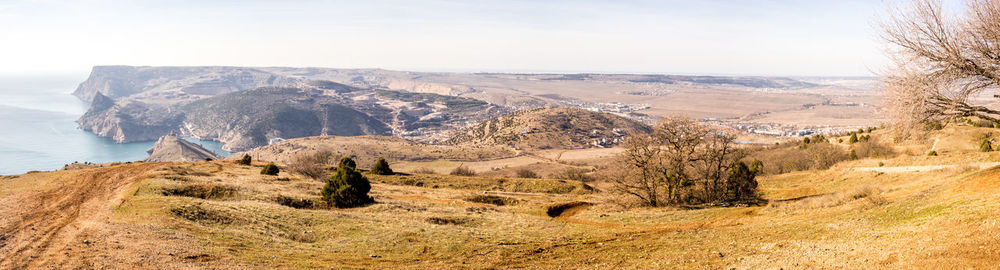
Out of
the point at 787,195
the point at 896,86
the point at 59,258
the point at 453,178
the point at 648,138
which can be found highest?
the point at 896,86

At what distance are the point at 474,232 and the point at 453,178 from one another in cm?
3867

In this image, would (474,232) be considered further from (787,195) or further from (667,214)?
(787,195)

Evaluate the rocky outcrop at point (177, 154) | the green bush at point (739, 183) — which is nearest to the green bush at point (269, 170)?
the green bush at point (739, 183)

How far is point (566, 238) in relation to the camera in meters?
23.5

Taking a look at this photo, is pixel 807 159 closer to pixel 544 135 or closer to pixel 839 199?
pixel 839 199

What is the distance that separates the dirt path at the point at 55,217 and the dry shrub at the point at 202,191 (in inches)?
118

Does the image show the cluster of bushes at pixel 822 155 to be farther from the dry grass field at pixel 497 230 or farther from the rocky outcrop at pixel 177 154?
the rocky outcrop at pixel 177 154

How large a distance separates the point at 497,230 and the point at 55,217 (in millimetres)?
22500

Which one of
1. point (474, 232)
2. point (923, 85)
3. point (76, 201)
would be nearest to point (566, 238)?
point (474, 232)

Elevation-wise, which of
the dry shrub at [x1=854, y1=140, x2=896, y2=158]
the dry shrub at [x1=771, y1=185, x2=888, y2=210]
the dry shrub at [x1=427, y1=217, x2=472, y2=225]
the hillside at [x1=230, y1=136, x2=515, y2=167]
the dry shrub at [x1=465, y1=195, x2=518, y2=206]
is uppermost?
the dry shrub at [x1=771, y1=185, x2=888, y2=210]

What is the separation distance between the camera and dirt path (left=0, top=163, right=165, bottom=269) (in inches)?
703

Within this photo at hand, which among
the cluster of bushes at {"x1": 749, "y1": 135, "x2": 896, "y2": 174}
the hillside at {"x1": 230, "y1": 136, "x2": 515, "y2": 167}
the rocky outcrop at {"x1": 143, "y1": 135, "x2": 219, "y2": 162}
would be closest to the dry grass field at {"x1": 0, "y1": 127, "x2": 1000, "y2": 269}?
the cluster of bushes at {"x1": 749, "y1": 135, "x2": 896, "y2": 174}

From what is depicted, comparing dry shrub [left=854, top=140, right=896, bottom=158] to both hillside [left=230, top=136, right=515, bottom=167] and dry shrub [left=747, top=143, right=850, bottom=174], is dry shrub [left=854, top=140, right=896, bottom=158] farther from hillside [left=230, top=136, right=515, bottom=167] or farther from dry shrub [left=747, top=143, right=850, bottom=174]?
hillside [left=230, top=136, right=515, bottom=167]

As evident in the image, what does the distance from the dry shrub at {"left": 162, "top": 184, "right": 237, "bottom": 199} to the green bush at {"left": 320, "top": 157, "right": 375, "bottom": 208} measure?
7.16 m
